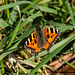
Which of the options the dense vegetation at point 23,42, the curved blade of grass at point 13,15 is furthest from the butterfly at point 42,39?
the curved blade of grass at point 13,15

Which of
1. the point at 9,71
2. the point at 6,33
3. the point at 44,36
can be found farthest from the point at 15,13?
the point at 9,71

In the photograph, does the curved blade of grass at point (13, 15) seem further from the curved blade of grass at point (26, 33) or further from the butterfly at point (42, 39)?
the butterfly at point (42, 39)

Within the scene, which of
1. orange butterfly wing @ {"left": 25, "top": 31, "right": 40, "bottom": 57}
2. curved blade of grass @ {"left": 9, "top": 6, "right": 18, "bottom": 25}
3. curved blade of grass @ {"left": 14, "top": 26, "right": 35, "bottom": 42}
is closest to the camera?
orange butterfly wing @ {"left": 25, "top": 31, "right": 40, "bottom": 57}

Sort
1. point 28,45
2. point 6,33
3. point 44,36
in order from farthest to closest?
point 6,33 < point 44,36 < point 28,45

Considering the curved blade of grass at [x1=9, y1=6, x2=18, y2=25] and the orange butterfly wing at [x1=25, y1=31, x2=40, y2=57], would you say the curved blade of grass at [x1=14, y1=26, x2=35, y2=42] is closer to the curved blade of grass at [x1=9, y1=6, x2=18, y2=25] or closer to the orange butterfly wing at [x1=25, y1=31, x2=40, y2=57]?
the orange butterfly wing at [x1=25, y1=31, x2=40, y2=57]

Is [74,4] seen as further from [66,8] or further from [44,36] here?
[44,36]

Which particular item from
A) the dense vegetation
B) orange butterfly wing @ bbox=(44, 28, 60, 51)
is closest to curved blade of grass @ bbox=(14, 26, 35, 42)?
the dense vegetation

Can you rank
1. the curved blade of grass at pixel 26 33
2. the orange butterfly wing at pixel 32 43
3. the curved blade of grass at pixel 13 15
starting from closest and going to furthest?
the orange butterfly wing at pixel 32 43 < the curved blade of grass at pixel 26 33 < the curved blade of grass at pixel 13 15

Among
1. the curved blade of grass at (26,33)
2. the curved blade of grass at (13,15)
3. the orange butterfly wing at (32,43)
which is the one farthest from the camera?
the curved blade of grass at (13,15)
